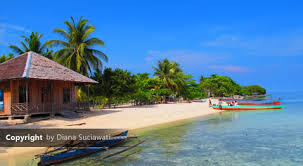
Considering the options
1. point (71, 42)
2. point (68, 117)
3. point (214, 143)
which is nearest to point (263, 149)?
point (214, 143)

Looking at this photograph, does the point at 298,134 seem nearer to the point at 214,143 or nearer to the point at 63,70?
the point at 214,143

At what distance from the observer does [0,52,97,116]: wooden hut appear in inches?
606

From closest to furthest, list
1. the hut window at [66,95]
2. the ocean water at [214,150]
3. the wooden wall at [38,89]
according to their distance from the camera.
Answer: the ocean water at [214,150], the wooden wall at [38,89], the hut window at [66,95]

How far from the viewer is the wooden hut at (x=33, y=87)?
50.5ft

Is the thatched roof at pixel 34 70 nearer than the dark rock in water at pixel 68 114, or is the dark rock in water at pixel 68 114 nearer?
the thatched roof at pixel 34 70

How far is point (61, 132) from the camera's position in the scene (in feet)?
42.4

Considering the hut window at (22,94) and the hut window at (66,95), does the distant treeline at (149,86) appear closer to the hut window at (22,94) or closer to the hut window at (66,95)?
the hut window at (66,95)

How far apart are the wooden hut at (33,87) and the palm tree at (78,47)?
6.05 metres

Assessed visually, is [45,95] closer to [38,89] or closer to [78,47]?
[38,89]

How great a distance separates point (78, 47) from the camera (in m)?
24.4

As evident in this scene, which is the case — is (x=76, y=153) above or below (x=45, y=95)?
below

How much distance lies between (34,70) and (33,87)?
155 cm

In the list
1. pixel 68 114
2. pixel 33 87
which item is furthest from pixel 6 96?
pixel 68 114

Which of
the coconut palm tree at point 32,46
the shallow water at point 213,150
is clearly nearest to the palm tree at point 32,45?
the coconut palm tree at point 32,46
